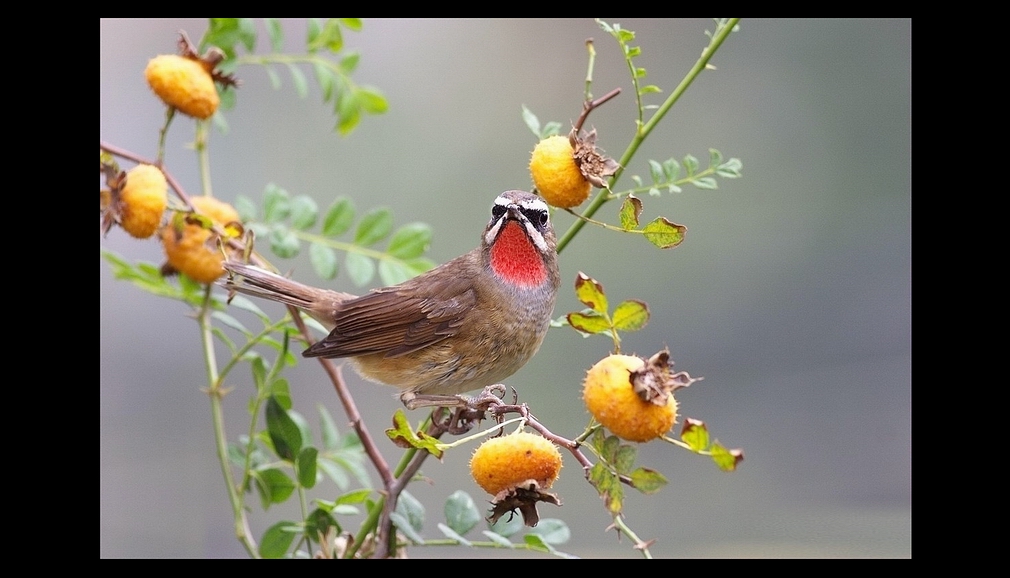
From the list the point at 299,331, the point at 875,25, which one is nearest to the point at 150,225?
the point at 299,331

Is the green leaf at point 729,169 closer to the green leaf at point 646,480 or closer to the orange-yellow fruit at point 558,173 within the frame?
the orange-yellow fruit at point 558,173

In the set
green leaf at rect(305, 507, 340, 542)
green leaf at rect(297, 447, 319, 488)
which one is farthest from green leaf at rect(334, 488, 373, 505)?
green leaf at rect(297, 447, 319, 488)

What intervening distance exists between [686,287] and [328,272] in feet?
12.0

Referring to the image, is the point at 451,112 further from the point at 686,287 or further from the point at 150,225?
the point at 150,225

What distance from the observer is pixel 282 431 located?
284 centimetres

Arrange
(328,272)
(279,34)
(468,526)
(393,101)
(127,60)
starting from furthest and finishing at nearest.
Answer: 1. (393,101)
2. (127,60)
3. (279,34)
4. (328,272)
5. (468,526)

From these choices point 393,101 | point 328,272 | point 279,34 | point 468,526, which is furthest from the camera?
point 393,101

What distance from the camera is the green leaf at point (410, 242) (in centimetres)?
337

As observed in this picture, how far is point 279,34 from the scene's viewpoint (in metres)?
3.44

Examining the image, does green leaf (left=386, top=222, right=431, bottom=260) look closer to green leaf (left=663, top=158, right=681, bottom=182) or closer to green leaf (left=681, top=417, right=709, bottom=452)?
green leaf (left=663, top=158, right=681, bottom=182)

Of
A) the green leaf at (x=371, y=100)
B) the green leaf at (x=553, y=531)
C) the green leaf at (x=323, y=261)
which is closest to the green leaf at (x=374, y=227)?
the green leaf at (x=323, y=261)

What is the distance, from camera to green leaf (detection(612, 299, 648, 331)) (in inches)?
79.7

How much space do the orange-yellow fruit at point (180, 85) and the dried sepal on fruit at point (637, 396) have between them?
167cm

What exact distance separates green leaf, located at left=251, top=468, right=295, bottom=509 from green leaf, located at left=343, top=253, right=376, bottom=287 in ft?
2.39
